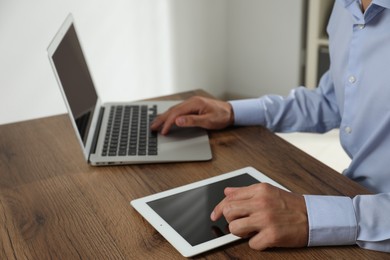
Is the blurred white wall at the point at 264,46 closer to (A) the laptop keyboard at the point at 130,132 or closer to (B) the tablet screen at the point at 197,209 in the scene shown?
(A) the laptop keyboard at the point at 130,132

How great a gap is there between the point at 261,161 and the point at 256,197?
25cm

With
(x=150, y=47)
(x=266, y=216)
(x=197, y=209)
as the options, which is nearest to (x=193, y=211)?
(x=197, y=209)

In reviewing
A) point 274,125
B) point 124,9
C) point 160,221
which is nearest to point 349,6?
point 274,125

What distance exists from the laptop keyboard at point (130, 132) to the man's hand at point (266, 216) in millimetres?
322

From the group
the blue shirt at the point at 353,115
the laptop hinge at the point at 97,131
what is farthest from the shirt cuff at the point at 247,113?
the laptop hinge at the point at 97,131

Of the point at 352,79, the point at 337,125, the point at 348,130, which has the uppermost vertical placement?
the point at 352,79

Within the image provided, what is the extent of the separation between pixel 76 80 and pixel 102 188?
324 mm

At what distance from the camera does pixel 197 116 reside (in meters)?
1.31

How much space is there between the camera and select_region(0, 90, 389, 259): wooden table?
34.6 inches

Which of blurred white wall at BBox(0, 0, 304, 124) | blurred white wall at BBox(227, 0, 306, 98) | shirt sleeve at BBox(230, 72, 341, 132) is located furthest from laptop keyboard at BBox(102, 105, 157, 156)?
blurred white wall at BBox(227, 0, 306, 98)

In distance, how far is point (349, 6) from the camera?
3.86ft

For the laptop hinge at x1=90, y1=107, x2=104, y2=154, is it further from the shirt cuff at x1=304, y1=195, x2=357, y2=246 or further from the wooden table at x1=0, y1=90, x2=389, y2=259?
the shirt cuff at x1=304, y1=195, x2=357, y2=246

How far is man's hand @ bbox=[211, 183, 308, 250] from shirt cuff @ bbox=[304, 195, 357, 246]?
0.01m

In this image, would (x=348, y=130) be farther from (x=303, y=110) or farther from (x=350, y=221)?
(x=350, y=221)
